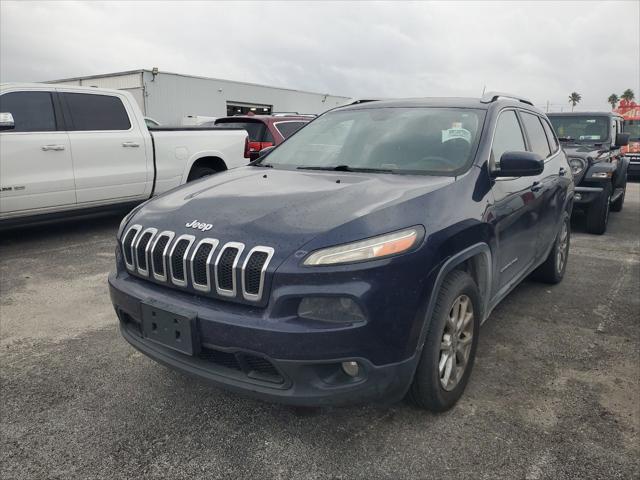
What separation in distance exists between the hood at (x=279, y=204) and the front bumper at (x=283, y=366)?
35cm

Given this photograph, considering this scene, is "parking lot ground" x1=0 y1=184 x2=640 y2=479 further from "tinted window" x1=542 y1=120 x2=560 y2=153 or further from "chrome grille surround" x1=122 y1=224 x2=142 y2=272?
"tinted window" x1=542 y1=120 x2=560 y2=153

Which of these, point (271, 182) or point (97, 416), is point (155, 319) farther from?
point (271, 182)

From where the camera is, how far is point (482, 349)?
3365mm

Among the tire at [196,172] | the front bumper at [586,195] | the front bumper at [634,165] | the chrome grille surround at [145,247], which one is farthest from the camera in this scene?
the front bumper at [634,165]

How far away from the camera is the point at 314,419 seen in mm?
2551

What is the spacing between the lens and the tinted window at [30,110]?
561cm

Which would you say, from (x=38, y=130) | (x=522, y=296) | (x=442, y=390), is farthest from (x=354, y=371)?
(x=38, y=130)

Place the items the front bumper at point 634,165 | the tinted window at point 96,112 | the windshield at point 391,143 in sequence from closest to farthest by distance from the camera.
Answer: the windshield at point 391,143, the tinted window at point 96,112, the front bumper at point 634,165

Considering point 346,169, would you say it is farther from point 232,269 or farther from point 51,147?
point 51,147

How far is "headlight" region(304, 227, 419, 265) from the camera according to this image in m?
2.05

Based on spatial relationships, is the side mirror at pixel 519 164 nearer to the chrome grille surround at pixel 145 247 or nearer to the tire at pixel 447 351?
the tire at pixel 447 351

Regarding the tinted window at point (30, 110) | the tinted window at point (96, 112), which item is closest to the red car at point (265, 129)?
the tinted window at point (96, 112)

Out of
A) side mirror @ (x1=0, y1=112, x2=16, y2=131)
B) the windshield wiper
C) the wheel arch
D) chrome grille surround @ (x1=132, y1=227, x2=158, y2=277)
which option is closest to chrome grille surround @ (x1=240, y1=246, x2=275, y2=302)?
chrome grille surround @ (x1=132, y1=227, x2=158, y2=277)

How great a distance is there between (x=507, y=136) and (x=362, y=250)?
6.14 feet
